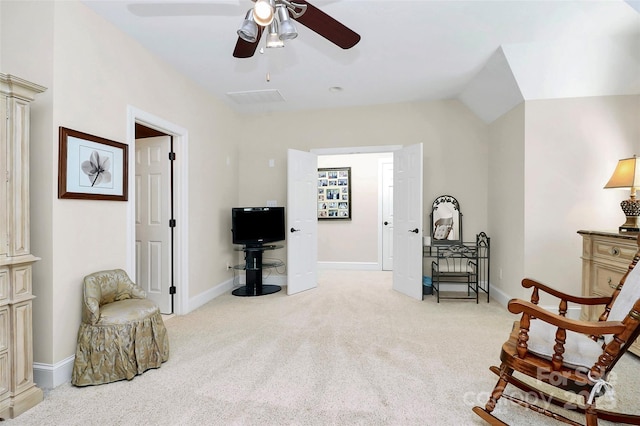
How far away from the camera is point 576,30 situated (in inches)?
111

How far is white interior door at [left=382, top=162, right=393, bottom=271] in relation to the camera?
6.23 metres

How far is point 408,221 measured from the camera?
4480mm

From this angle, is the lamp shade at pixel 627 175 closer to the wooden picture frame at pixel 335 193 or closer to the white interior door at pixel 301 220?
the white interior door at pixel 301 220

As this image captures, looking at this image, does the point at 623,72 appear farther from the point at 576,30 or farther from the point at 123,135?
the point at 123,135

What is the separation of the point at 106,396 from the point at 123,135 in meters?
1.98

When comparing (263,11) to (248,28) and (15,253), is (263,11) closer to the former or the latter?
(248,28)

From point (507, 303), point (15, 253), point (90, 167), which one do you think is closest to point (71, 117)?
point (90, 167)

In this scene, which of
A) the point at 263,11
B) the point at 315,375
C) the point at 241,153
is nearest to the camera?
the point at 263,11

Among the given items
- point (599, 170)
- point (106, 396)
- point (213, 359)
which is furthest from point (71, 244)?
point (599, 170)

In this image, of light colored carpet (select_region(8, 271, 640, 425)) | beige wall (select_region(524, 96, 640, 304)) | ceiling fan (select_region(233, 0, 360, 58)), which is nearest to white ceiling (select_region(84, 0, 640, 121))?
beige wall (select_region(524, 96, 640, 304))

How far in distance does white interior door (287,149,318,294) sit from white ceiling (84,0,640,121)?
1016mm

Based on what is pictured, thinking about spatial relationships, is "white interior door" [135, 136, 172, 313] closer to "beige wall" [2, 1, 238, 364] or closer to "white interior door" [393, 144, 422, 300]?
"beige wall" [2, 1, 238, 364]

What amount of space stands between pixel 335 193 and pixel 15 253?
5039mm

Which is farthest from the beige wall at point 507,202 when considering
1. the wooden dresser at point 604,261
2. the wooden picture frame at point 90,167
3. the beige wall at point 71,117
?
the wooden picture frame at point 90,167
